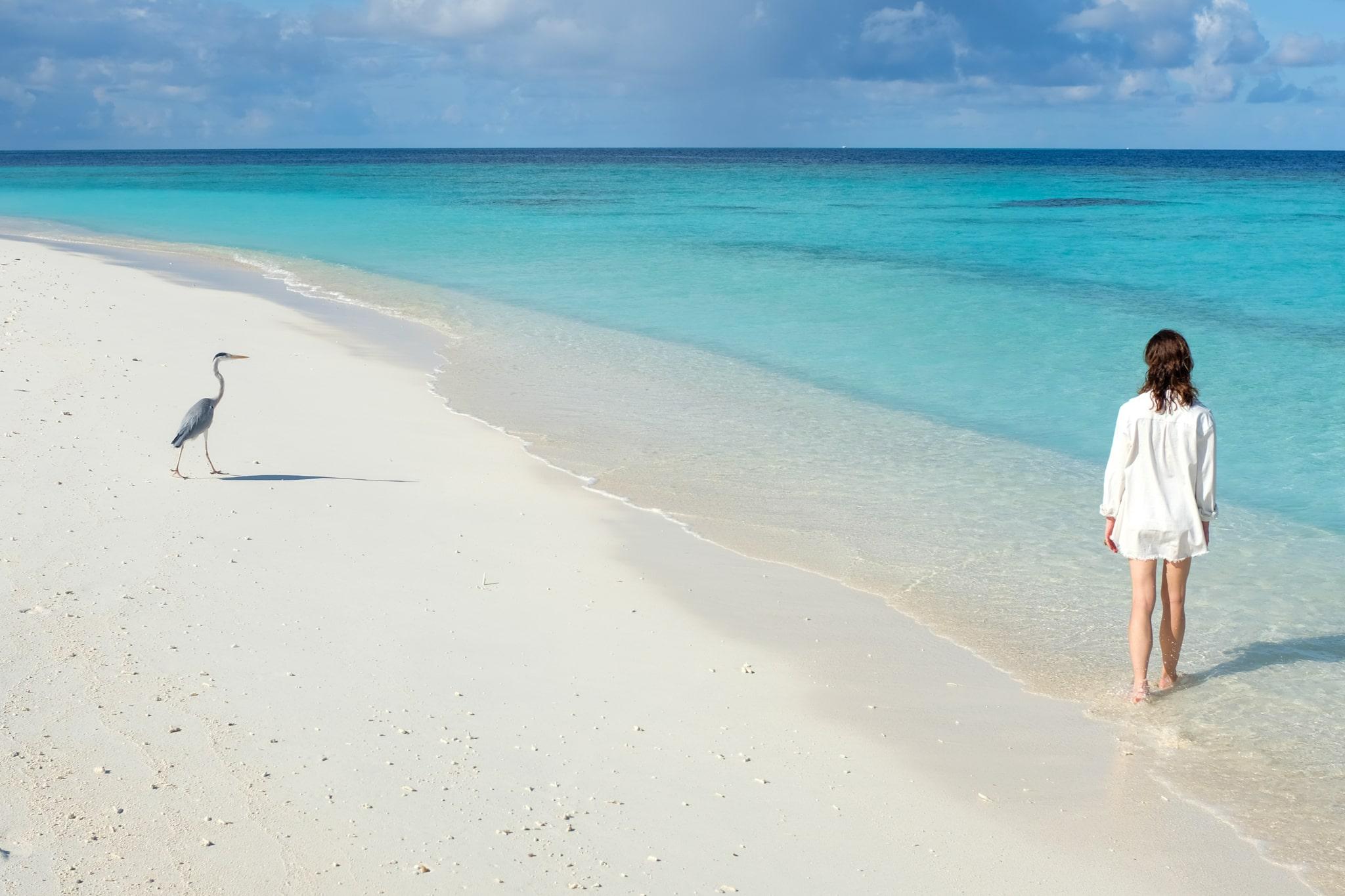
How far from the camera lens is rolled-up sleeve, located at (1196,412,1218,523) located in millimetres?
5328

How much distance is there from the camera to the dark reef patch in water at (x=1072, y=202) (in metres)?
47.0

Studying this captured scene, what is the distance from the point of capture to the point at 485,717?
16.3ft

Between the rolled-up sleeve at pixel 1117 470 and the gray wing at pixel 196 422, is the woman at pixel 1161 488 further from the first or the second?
the gray wing at pixel 196 422

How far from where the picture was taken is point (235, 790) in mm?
4270

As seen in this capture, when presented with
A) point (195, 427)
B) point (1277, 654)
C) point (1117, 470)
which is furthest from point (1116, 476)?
point (195, 427)

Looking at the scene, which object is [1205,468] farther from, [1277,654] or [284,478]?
[284,478]

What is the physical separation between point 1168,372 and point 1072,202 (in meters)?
47.1

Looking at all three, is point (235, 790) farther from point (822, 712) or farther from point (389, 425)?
point (389, 425)

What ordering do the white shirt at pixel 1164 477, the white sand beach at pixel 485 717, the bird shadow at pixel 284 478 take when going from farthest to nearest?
1. the bird shadow at pixel 284 478
2. the white shirt at pixel 1164 477
3. the white sand beach at pixel 485 717

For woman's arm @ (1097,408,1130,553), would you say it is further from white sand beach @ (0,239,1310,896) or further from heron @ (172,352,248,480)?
heron @ (172,352,248,480)

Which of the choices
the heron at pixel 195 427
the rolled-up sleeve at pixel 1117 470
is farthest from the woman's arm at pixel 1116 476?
the heron at pixel 195 427

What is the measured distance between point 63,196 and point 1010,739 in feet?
186

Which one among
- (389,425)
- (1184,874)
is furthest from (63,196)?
(1184,874)

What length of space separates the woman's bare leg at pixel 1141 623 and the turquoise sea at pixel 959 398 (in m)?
0.16
